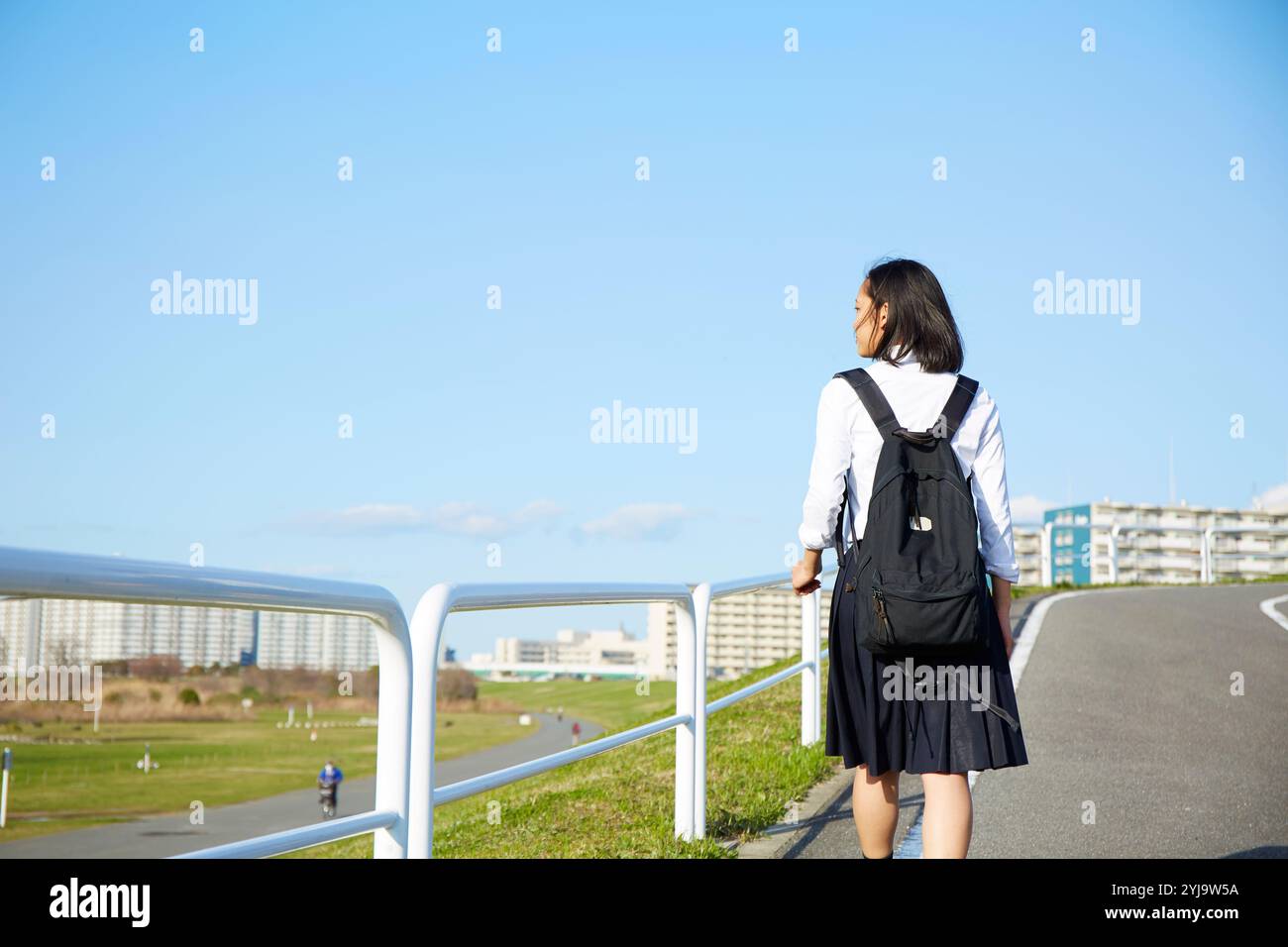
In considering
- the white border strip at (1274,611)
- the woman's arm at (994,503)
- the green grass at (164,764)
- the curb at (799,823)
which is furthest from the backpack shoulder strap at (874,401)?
the green grass at (164,764)

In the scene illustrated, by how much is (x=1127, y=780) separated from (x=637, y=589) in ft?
10.2

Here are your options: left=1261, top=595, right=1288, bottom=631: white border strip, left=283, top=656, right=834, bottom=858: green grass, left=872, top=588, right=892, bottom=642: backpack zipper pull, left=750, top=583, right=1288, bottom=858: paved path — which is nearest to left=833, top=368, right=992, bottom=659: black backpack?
left=872, top=588, right=892, bottom=642: backpack zipper pull

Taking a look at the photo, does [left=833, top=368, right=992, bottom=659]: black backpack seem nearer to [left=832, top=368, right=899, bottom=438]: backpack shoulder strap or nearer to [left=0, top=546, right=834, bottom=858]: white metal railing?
[left=832, top=368, right=899, bottom=438]: backpack shoulder strap

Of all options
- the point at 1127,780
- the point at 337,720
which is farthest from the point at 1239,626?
the point at 337,720

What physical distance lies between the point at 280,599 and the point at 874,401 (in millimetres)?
1431

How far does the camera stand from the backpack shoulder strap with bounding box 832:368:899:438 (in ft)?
8.91

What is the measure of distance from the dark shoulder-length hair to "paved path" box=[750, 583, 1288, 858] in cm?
244

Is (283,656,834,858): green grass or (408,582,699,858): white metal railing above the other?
(408,582,699,858): white metal railing

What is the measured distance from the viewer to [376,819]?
7.84 feet

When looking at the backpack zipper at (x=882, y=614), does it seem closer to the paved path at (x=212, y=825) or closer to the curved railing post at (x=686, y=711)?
the curved railing post at (x=686, y=711)

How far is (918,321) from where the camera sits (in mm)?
2855

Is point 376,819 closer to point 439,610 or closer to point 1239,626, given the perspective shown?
point 439,610

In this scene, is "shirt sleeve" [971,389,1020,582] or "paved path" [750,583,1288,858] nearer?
"shirt sleeve" [971,389,1020,582]

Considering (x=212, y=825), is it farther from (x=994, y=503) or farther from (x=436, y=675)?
(x=994, y=503)
